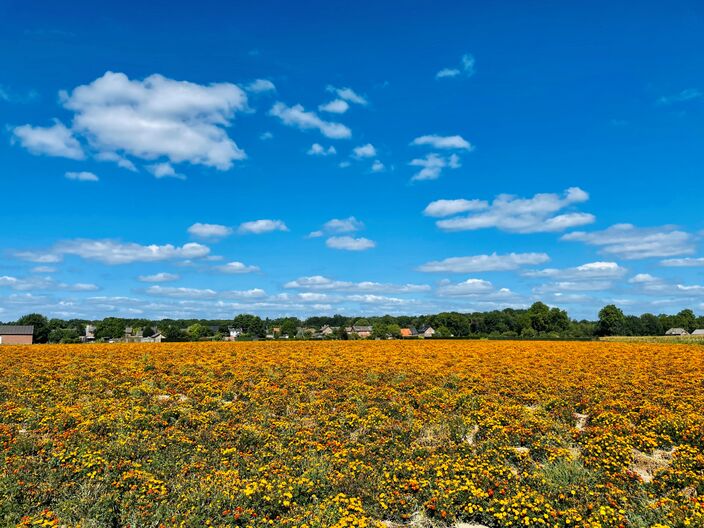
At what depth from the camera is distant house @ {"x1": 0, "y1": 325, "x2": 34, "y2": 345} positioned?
70.1m

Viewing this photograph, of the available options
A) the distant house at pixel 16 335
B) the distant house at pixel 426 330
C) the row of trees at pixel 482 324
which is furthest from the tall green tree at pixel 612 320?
the distant house at pixel 16 335

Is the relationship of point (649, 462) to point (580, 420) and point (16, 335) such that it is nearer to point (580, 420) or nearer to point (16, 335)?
point (580, 420)

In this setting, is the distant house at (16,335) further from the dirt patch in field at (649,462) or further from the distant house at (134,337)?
the dirt patch in field at (649,462)

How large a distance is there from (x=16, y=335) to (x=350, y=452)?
79.2 m

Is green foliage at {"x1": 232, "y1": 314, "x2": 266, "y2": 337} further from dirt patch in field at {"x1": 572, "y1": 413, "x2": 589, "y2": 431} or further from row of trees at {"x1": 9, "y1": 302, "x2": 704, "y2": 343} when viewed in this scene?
dirt patch in field at {"x1": 572, "y1": 413, "x2": 589, "y2": 431}

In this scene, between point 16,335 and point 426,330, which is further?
point 426,330

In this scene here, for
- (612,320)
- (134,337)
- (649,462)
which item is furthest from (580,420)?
(612,320)

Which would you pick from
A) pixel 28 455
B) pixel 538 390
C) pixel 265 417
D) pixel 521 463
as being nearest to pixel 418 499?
pixel 521 463

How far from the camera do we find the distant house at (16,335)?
70.1 metres

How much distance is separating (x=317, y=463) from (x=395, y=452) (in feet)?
6.33

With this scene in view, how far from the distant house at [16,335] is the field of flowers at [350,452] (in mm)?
63880

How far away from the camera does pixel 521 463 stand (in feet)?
33.3

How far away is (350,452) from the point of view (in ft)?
33.6

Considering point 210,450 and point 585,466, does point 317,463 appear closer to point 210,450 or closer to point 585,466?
point 210,450
